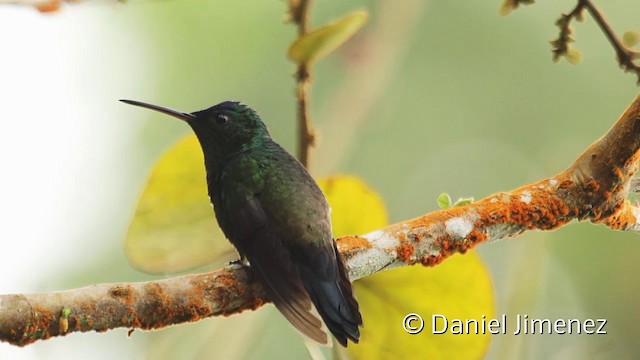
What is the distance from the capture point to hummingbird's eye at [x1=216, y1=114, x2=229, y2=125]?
1.60 m

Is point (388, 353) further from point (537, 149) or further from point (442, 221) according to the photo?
point (537, 149)

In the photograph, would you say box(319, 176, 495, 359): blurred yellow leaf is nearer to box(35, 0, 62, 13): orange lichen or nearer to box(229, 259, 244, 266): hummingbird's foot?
box(229, 259, 244, 266): hummingbird's foot

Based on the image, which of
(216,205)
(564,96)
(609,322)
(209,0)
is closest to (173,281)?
(216,205)

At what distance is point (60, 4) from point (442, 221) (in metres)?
0.69

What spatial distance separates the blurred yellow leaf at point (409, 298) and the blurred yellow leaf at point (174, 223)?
20 centimetres

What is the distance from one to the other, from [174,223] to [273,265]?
0.17 metres

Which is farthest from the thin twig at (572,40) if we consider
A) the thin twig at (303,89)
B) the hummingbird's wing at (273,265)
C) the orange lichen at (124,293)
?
the orange lichen at (124,293)

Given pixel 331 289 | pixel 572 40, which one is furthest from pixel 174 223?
pixel 572 40

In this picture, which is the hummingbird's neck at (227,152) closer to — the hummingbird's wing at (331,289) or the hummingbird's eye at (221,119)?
the hummingbird's eye at (221,119)

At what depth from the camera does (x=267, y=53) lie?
370 centimetres

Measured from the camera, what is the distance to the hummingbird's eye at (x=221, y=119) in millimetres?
1596

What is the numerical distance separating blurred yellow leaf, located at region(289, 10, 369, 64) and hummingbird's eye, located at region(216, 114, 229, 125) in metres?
0.42

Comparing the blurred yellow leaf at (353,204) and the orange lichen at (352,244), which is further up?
the blurred yellow leaf at (353,204)

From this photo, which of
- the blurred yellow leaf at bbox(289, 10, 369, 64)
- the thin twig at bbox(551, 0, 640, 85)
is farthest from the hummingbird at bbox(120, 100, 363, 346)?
the thin twig at bbox(551, 0, 640, 85)
